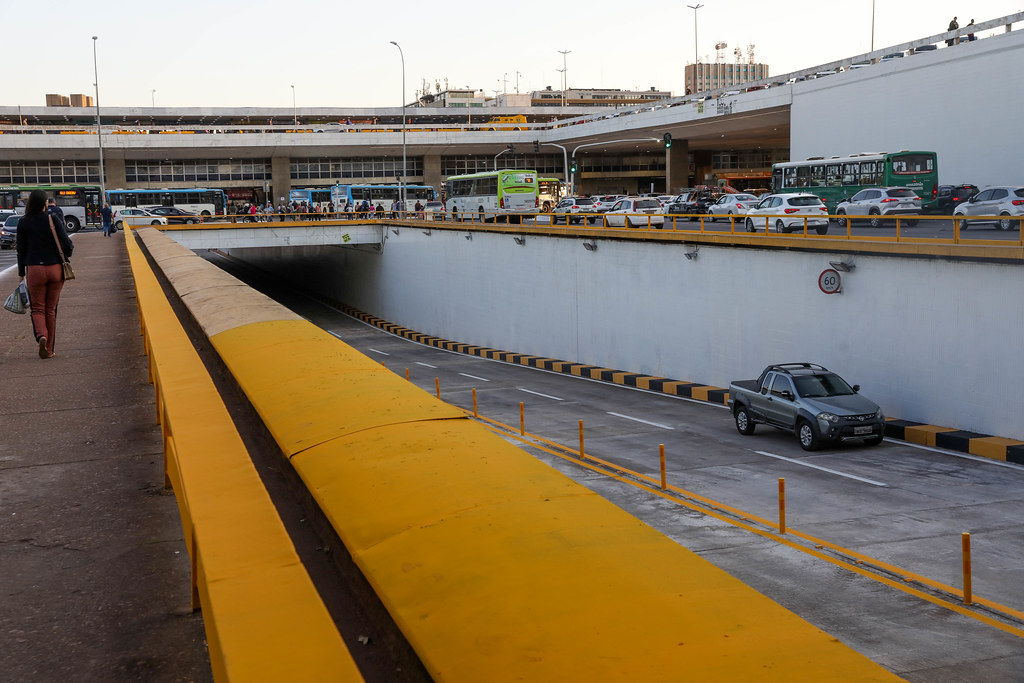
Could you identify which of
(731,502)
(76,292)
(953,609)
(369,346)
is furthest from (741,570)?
(369,346)

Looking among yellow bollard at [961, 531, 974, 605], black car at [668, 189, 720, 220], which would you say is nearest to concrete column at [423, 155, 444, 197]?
black car at [668, 189, 720, 220]

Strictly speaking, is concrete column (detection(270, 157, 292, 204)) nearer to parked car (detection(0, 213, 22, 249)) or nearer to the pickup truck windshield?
parked car (detection(0, 213, 22, 249))

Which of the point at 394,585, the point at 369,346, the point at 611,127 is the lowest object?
the point at 369,346

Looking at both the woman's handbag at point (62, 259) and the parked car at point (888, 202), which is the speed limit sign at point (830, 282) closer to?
the parked car at point (888, 202)

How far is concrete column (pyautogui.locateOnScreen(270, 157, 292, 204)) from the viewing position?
349 ft

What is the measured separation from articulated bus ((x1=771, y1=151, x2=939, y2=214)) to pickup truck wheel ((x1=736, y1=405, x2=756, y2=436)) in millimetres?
22598

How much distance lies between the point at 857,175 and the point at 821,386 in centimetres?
2585

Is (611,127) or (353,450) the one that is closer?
(353,450)

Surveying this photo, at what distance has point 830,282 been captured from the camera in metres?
25.1

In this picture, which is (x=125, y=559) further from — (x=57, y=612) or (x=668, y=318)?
(x=668, y=318)

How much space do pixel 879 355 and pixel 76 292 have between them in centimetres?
1842

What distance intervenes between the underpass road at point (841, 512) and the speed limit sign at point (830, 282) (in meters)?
4.25

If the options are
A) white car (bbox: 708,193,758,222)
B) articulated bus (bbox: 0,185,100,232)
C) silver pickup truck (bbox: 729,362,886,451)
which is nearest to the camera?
silver pickup truck (bbox: 729,362,886,451)

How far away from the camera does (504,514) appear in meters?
2.47
